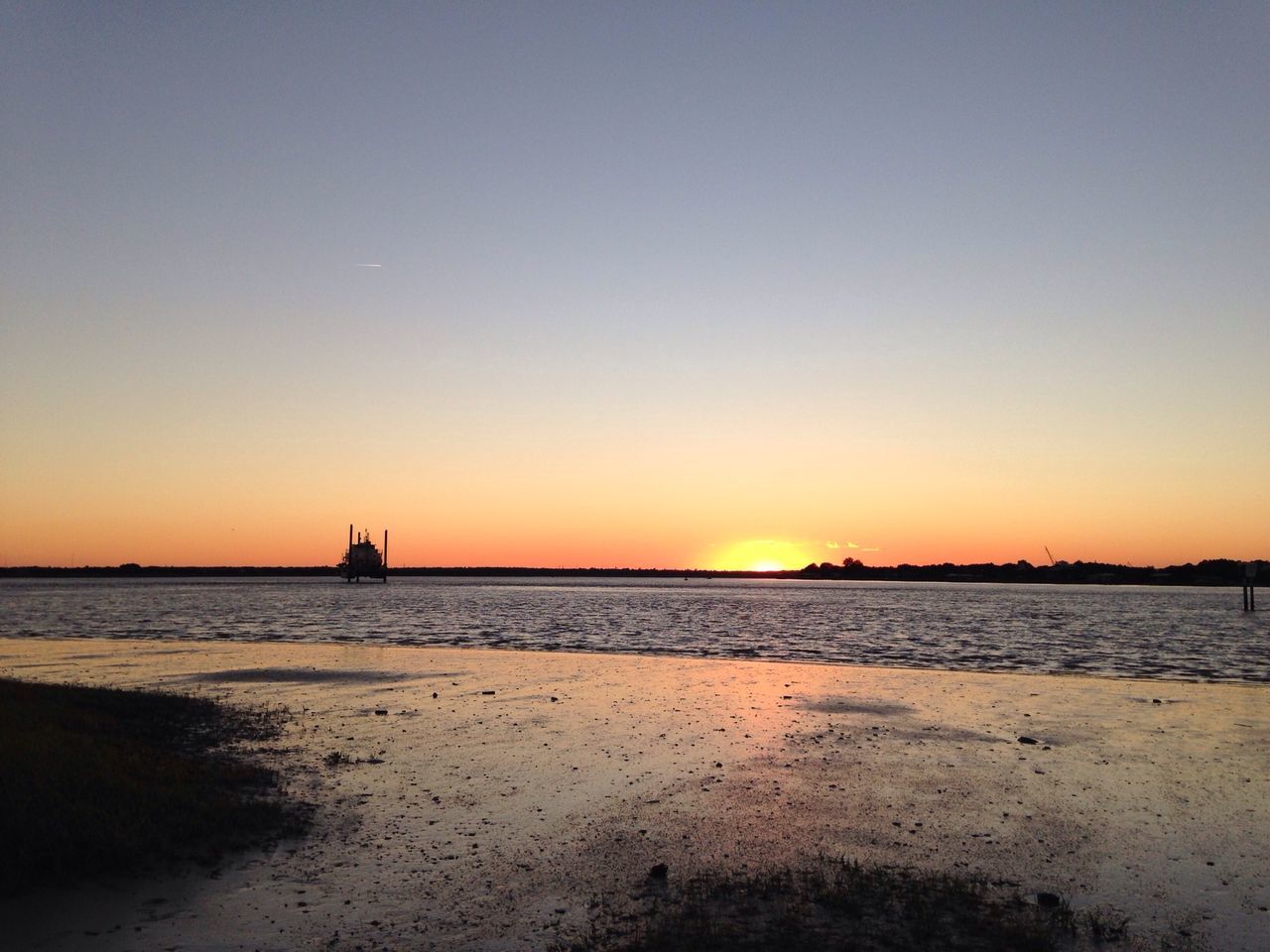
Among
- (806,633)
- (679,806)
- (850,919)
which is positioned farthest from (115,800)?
(806,633)

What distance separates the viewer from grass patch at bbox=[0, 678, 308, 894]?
1066 centimetres

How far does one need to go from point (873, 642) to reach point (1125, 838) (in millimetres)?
40820

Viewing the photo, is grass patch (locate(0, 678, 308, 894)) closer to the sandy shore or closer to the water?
the sandy shore

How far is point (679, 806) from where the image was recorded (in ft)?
47.0

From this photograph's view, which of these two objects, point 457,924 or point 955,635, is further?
point 955,635

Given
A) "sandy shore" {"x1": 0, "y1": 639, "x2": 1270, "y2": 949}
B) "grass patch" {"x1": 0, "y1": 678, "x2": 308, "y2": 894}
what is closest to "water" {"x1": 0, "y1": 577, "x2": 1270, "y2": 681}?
"sandy shore" {"x1": 0, "y1": 639, "x2": 1270, "y2": 949}

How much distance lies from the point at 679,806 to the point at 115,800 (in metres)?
8.14

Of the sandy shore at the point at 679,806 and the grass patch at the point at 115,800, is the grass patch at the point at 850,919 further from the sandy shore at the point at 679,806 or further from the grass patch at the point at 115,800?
the grass patch at the point at 115,800

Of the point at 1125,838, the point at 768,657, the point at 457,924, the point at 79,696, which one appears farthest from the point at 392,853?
the point at 768,657

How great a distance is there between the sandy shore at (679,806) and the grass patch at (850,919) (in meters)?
0.57

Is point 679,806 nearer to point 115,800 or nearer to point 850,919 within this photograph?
point 850,919

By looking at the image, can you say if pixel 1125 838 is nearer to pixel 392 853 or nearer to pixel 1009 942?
pixel 1009 942

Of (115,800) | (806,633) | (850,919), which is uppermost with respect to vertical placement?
(115,800)

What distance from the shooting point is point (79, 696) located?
22.3m
